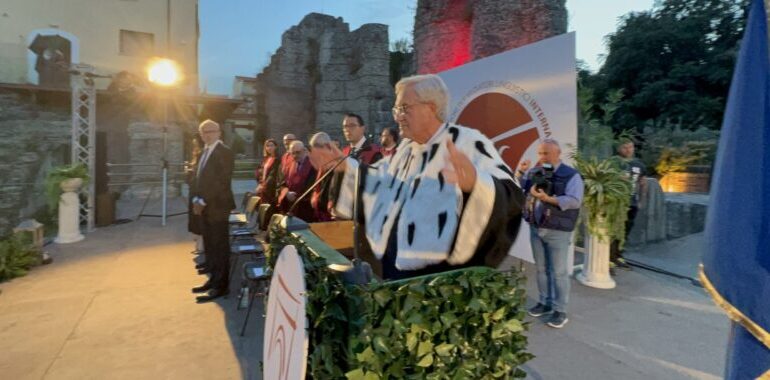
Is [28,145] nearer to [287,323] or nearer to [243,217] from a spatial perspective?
[243,217]

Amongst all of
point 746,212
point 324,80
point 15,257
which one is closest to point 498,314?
point 746,212

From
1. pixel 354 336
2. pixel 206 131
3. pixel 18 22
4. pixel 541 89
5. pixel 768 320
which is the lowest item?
pixel 354 336

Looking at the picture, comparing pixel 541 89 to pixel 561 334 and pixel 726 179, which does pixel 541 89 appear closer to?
pixel 561 334

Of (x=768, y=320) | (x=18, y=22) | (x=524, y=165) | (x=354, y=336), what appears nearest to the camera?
(x=768, y=320)

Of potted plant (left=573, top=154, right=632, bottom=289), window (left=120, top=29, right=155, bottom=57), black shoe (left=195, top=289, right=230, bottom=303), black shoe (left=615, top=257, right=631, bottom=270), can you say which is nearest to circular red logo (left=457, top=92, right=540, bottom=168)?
potted plant (left=573, top=154, right=632, bottom=289)

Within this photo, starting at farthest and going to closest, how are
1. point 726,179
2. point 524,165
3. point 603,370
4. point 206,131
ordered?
point 524,165 → point 206,131 → point 603,370 → point 726,179

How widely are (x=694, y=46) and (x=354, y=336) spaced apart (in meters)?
25.6

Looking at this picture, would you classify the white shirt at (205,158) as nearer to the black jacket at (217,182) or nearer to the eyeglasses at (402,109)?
the black jacket at (217,182)

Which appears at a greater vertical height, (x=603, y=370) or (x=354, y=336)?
(x=354, y=336)

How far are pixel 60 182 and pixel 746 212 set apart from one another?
31.0ft

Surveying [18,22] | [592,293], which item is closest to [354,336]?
[592,293]

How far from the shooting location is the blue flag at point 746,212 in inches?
43.1

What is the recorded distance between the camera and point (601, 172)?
4918mm

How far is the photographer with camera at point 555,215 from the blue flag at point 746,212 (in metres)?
2.69
